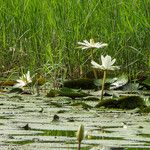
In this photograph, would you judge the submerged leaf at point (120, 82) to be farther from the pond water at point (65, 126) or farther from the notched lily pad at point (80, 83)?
the pond water at point (65, 126)

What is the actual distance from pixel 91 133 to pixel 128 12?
307 centimetres

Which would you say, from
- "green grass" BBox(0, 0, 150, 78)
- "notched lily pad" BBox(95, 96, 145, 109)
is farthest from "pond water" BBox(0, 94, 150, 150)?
"green grass" BBox(0, 0, 150, 78)

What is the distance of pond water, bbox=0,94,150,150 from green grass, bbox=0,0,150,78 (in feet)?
4.59

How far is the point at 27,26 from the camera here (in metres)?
6.32

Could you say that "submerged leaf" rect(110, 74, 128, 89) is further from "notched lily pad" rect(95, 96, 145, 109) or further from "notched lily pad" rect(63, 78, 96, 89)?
"notched lily pad" rect(95, 96, 145, 109)

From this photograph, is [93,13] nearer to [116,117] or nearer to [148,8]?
[148,8]

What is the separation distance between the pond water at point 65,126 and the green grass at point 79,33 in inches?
55.1

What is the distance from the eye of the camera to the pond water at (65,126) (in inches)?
99.8

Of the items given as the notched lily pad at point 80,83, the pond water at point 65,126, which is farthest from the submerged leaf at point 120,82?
the pond water at point 65,126

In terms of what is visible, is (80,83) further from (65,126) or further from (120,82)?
(65,126)

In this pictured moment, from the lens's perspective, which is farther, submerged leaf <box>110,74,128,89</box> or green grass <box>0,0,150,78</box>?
green grass <box>0,0,150,78</box>

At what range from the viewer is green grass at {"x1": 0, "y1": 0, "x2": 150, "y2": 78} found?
5.64 meters

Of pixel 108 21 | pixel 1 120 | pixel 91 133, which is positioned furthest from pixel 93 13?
pixel 91 133

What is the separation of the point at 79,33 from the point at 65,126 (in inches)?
110
